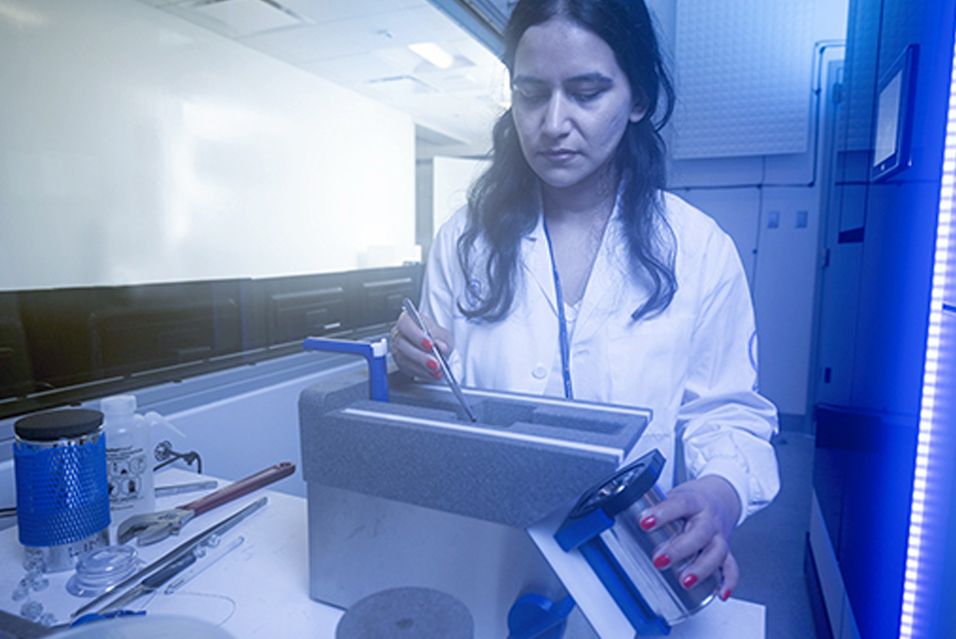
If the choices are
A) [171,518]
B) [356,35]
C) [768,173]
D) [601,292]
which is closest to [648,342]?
[601,292]

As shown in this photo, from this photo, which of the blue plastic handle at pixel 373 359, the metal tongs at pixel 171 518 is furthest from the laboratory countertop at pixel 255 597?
the blue plastic handle at pixel 373 359

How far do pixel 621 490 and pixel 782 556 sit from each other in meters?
2.27

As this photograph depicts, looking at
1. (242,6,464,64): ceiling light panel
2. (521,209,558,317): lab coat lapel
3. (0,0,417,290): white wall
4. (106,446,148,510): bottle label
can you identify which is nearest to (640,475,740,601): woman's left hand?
(521,209,558,317): lab coat lapel

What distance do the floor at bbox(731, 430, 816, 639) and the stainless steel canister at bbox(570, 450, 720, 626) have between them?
1680 mm

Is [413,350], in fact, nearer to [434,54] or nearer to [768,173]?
[434,54]

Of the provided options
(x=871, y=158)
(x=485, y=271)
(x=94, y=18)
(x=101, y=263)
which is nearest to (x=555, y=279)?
(x=485, y=271)

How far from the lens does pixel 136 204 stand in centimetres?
262

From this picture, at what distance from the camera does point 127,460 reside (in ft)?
2.73

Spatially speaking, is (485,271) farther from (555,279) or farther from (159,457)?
(159,457)

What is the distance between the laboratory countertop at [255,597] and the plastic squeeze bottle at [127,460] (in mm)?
92

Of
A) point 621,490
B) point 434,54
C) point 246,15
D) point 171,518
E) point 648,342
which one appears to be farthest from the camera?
point 246,15

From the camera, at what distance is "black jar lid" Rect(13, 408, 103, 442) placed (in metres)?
0.68

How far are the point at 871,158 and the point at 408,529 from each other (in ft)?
5.07

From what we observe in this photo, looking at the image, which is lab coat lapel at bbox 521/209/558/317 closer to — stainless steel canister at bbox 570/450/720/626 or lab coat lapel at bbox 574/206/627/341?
lab coat lapel at bbox 574/206/627/341
